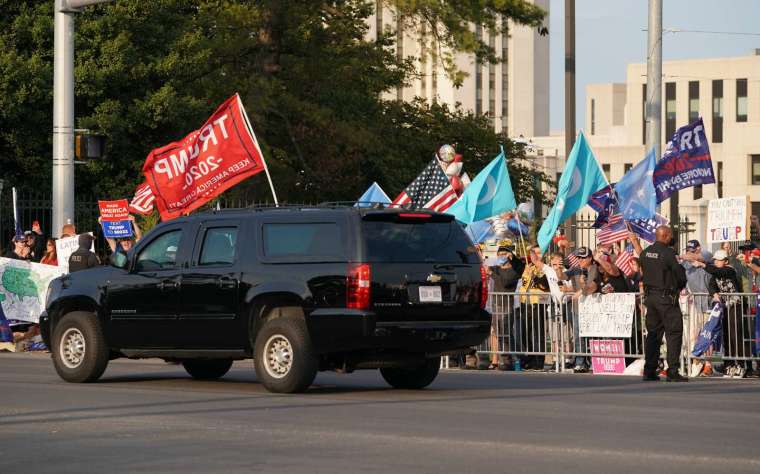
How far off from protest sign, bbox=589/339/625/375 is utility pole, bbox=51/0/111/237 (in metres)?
10.3

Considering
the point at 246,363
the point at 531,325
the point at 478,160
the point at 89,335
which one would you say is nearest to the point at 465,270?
the point at 89,335

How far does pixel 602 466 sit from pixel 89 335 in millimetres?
8523

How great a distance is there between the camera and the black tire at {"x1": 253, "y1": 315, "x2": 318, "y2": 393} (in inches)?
608

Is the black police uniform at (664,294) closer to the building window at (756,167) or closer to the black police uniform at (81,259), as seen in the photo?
the black police uniform at (81,259)

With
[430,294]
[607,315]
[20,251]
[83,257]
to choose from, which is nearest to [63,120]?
[20,251]

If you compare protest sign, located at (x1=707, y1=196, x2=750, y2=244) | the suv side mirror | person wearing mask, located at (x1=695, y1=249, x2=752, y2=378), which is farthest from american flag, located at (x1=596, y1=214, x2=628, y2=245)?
the suv side mirror

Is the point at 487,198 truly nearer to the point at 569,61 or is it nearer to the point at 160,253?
the point at 160,253

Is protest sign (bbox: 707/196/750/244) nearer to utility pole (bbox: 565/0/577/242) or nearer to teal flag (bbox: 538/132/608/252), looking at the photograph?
teal flag (bbox: 538/132/608/252)

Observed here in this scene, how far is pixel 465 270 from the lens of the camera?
15.9 meters

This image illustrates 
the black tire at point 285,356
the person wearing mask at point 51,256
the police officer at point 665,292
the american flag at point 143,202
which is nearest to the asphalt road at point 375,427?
the black tire at point 285,356

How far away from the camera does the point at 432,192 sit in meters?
24.9

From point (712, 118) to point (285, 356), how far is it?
10418 cm

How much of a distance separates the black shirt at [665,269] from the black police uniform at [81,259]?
28.0ft

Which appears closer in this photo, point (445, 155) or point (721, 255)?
point (721, 255)
